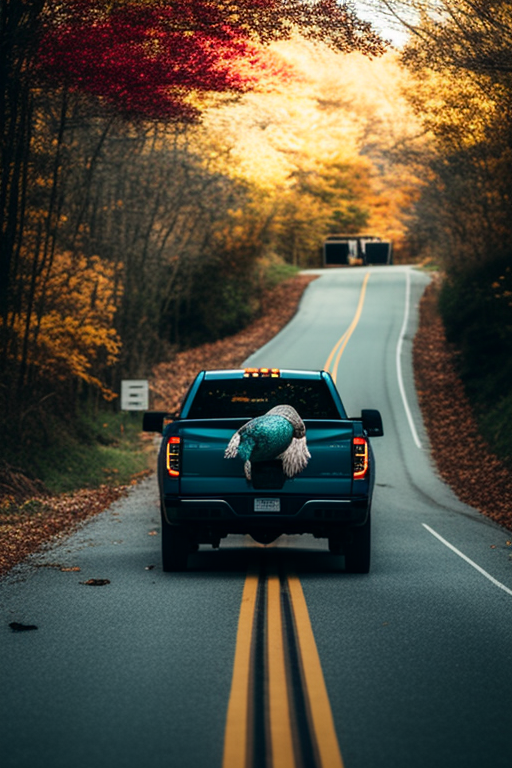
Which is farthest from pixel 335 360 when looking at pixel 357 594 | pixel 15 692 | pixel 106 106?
pixel 15 692

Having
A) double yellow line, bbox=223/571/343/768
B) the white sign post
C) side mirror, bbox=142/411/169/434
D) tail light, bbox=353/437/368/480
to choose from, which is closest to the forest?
the white sign post

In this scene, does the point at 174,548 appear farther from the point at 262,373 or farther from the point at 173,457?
the point at 262,373

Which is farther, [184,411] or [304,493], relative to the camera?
[184,411]

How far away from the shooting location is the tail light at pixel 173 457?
10992 millimetres

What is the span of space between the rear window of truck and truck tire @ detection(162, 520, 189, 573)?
153 cm

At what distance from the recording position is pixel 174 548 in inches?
450

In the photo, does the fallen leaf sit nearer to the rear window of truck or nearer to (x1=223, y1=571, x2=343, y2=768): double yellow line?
(x1=223, y1=571, x2=343, y2=768): double yellow line

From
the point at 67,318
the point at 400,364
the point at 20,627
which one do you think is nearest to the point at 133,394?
the point at 67,318

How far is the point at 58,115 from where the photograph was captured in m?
23.1

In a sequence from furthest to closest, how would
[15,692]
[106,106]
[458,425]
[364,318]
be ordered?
1. [364,318]
2. [458,425]
3. [106,106]
4. [15,692]

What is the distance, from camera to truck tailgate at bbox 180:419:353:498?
10.9 m

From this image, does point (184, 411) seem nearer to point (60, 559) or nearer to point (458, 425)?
point (60, 559)

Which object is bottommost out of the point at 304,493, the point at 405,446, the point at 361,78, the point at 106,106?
the point at 405,446

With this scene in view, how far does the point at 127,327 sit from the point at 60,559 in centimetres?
2370
